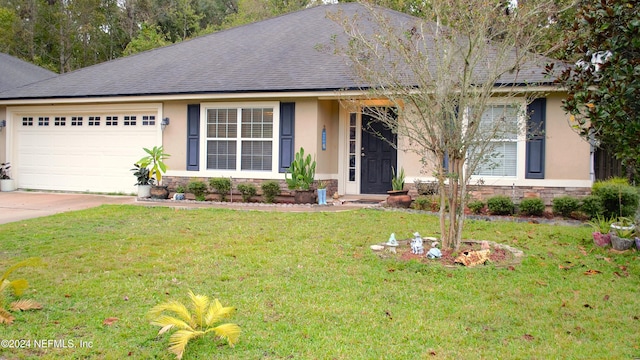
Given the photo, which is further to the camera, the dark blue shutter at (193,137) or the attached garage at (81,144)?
the attached garage at (81,144)

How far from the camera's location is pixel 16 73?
1920cm

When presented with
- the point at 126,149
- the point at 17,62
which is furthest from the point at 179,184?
the point at 17,62

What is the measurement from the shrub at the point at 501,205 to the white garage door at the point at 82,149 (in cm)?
838

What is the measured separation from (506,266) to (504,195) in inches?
189

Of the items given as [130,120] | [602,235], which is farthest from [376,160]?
[130,120]

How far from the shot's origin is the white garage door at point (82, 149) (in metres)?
13.0

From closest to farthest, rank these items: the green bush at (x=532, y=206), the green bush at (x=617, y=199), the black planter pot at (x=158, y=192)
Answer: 1. the green bush at (x=617, y=199)
2. the green bush at (x=532, y=206)
3. the black planter pot at (x=158, y=192)

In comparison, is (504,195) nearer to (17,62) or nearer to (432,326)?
(432,326)

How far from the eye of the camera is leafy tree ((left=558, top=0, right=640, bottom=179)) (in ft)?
17.9

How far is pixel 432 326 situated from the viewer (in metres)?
3.84

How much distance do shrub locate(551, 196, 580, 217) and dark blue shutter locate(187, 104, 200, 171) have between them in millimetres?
8062

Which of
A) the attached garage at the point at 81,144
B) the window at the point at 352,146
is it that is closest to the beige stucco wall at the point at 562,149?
the window at the point at 352,146

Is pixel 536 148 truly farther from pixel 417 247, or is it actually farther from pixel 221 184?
pixel 221 184

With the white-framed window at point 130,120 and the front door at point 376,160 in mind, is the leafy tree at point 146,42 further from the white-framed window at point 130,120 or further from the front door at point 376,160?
the front door at point 376,160
